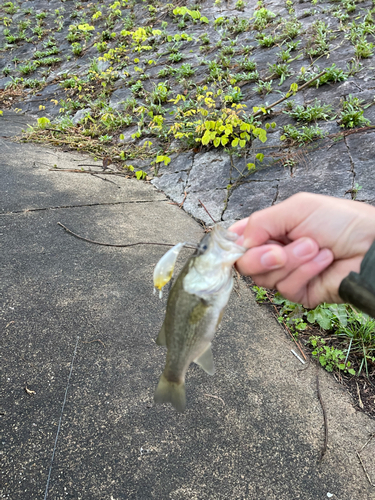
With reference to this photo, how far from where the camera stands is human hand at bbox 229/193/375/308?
1520mm

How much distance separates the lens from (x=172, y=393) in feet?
4.79

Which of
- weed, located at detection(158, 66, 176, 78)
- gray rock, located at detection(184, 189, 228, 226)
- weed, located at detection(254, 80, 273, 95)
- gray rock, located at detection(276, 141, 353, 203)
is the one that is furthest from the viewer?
weed, located at detection(158, 66, 176, 78)

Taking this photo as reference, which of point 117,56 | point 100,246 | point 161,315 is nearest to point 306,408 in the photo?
point 161,315

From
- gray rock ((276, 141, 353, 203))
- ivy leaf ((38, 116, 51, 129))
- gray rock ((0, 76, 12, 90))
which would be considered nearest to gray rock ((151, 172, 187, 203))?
gray rock ((276, 141, 353, 203))

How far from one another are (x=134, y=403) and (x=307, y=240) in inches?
68.9

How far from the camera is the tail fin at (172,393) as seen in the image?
4.74ft

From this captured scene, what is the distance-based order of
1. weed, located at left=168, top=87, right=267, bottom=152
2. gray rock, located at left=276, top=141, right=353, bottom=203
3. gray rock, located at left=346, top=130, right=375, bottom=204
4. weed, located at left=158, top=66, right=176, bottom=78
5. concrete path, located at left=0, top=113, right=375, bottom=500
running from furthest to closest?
weed, located at left=158, top=66, right=176, bottom=78 → weed, located at left=168, top=87, right=267, bottom=152 → gray rock, located at left=276, top=141, right=353, bottom=203 → gray rock, located at left=346, top=130, right=375, bottom=204 → concrete path, located at left=0, top=113, right=375, bottom=500

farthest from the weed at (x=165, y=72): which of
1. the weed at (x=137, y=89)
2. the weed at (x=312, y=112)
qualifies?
the weed at (x=312, y=112)

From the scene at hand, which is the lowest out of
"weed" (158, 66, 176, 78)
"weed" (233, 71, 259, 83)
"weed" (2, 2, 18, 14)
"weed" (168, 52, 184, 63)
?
"weed" (158, 66, 176, 78)

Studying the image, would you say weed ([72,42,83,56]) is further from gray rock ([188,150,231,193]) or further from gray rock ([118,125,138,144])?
gray rock ([188,150,231,193])

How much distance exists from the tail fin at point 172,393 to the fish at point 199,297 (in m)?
0.07

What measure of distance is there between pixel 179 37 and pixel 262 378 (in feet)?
27.6

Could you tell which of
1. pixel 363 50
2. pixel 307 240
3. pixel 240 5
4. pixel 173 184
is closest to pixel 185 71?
pixel 240 5

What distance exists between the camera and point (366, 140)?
4293 mm
